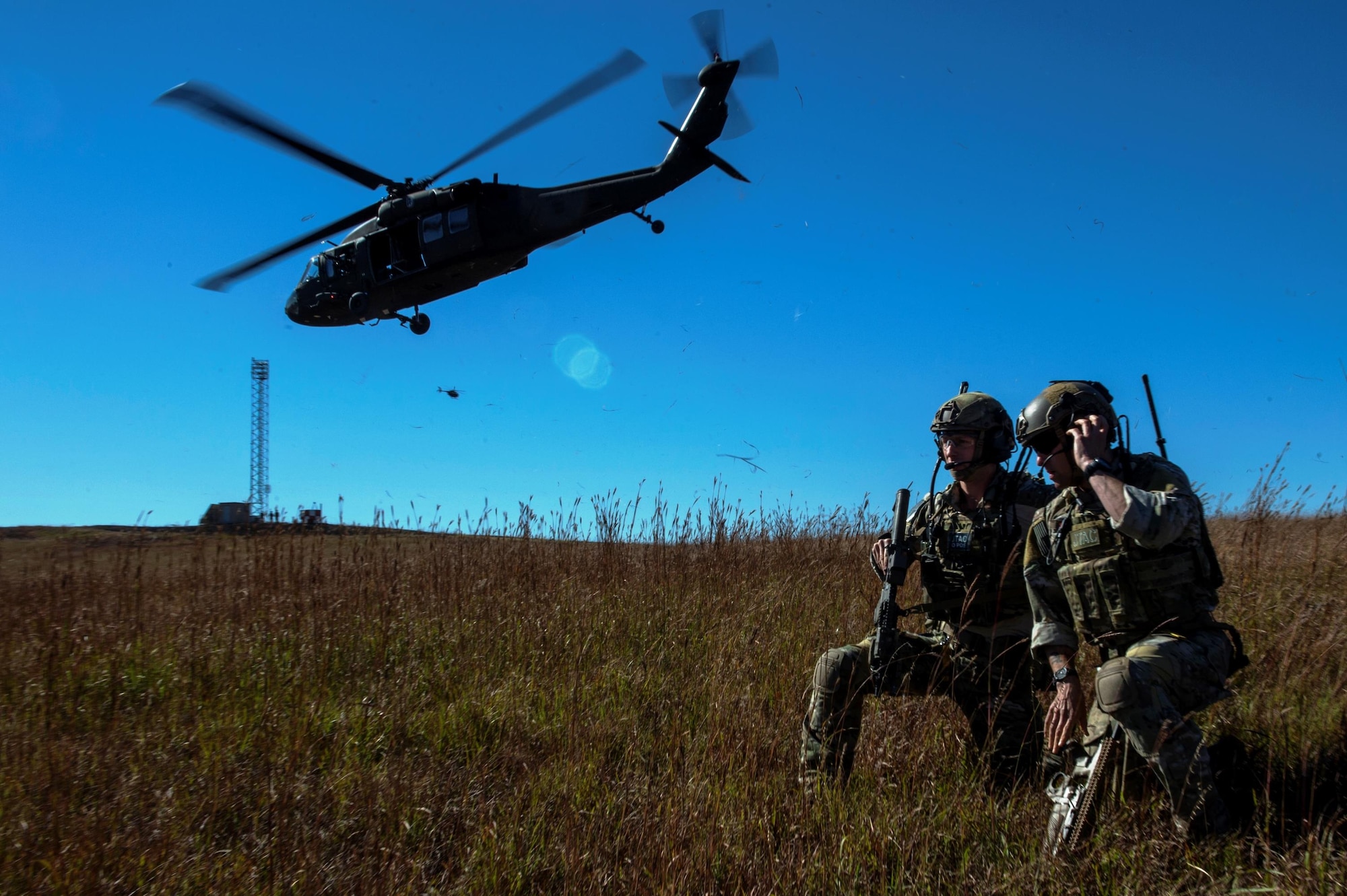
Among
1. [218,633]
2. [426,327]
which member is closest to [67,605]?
[218,633]

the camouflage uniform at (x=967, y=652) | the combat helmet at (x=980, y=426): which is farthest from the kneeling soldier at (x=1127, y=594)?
the combat helmet at (x=980, y=426)

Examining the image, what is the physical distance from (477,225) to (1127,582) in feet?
35.8

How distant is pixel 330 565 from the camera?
6.66 meters

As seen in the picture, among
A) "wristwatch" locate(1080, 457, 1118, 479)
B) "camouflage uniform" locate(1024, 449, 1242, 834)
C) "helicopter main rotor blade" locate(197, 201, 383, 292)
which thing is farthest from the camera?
"helicopter main rotor blade" locate(197, 201, 383, 292)

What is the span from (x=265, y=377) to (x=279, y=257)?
29.1m

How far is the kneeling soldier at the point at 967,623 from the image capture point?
3387 mm

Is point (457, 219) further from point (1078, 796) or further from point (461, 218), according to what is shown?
point (1078, 796)

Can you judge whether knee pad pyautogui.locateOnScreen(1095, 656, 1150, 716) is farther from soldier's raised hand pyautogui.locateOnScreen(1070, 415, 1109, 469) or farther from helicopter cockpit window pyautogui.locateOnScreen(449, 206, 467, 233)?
helicopter cockpit window pyautogui.locateOnScreen(449, 206, 467, 233)

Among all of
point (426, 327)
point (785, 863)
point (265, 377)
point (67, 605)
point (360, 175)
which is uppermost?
point (265, 377)

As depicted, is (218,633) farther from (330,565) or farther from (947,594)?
(947,594)

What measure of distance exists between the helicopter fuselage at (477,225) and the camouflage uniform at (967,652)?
8.79 m

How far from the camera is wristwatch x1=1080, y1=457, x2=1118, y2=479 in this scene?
2803 millimetres

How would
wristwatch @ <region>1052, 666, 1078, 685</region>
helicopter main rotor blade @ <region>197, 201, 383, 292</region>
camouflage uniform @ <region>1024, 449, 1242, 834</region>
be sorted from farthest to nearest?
helicopter main rotor blade @ <region>197, 201, 383, 292</region> < wristwatch @ <region>1052, 666, 1078, 685</region> < camouflage uniform @ <region>1024, 449, 1242, 834</region>

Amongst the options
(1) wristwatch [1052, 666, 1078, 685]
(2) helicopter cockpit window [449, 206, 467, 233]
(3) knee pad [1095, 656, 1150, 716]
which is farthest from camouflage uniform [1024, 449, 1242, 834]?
(2) helicopter cockpit window [449, 206, 467, 233]
